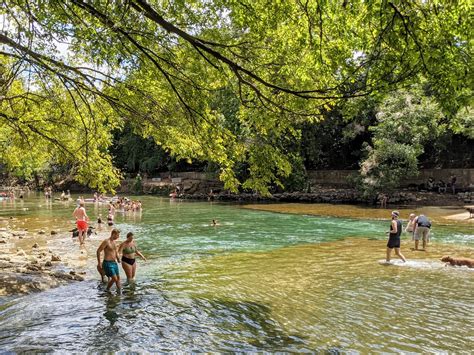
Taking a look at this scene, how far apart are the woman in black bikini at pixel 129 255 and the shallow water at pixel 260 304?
0.66 metres

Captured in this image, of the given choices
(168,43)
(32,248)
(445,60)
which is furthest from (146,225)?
(445,60)

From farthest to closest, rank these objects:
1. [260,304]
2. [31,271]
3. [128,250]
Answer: [31,271] < [128,250] < [260,304]

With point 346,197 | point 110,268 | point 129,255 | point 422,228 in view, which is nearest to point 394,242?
point 422,228

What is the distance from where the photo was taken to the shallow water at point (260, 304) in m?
8.16

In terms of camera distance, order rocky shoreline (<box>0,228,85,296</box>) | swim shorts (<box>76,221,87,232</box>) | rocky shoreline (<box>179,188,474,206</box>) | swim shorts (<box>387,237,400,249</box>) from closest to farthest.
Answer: rocky shoreline (<box>0,228,85,296</box>) < swim shorts (<box>387,237,400,249</box>) < swim shorts (<box>76,221,87,232</box>) < rocky shoreline (<box>179,188,474,206</box>)

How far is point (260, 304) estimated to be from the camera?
1055 cm

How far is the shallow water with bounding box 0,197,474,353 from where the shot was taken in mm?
8164

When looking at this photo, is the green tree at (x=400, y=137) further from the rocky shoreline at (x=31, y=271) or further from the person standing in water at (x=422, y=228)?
the rocky shoreline at (x=31, y=271)

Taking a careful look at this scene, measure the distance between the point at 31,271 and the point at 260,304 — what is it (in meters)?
7.31

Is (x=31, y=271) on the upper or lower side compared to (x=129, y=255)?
lower

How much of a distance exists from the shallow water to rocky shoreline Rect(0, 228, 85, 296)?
0.63 metres

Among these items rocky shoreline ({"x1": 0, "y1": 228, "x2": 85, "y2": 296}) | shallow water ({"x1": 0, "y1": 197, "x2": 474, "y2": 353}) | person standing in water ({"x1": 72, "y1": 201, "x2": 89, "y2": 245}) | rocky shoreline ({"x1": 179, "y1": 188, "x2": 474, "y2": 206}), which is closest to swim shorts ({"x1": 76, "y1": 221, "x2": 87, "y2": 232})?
person standing in water ({"x1": 72, "y1": 201, "x2": 89, "y2": 245})

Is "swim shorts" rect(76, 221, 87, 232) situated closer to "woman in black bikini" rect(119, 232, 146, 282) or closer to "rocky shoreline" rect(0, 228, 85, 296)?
"rocky shoreline" rect(0, 228, 85, 296)

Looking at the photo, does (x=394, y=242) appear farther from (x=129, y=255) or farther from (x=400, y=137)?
(x=400, y=137)
